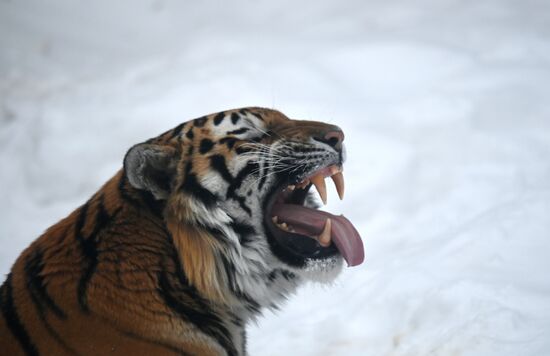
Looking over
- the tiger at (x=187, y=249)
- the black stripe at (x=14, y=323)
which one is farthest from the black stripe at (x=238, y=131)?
the black stripe at (x=14, y=323)

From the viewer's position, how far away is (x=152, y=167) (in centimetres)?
139

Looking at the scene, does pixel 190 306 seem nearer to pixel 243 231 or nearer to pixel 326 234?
pixel 243 231

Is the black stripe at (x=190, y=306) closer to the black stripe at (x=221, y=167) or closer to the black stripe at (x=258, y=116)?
the black stripe at (x=221, y=167)

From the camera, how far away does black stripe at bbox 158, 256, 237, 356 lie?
4.48ft

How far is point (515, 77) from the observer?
10.3ft

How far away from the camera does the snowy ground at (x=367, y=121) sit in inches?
79.4

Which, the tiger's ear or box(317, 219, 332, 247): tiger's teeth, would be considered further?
box(317, 219, 332, 247): tiger's teeth

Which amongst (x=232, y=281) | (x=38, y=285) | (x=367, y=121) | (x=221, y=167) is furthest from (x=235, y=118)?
(x=367, y=121)

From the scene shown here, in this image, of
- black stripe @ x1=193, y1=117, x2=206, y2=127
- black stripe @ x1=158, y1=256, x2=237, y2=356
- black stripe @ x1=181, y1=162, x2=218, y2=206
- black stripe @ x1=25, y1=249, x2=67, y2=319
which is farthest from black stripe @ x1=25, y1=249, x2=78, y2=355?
black stripe @ x1=193, y1=117, x2=206, y2=127

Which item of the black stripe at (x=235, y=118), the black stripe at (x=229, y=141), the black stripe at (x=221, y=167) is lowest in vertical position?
the black stripe at (x=221, y=167)

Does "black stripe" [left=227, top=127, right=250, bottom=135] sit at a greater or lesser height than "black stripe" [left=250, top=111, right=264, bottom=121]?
lesser

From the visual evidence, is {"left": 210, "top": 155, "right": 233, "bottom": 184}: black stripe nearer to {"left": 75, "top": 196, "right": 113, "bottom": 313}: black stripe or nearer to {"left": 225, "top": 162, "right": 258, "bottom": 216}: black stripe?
{"left": 225, "top": 162, "right": 258, "bottom": 216}: black stripe

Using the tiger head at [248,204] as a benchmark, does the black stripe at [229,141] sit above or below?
above

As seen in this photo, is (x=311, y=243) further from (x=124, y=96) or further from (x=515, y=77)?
(x=124, y=96)
